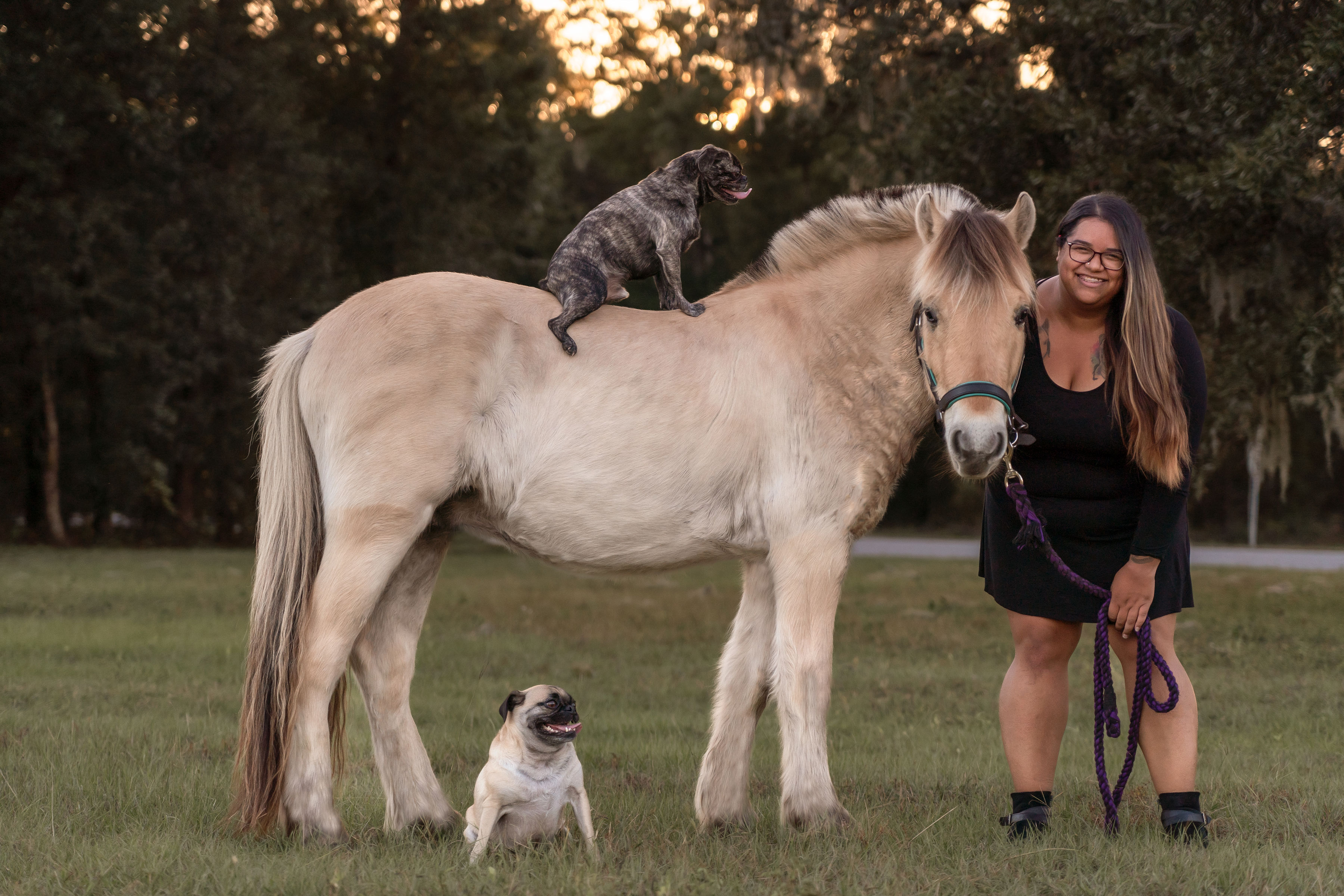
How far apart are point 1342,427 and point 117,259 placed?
64.7 ft

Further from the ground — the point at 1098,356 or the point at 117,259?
the point at 117,259

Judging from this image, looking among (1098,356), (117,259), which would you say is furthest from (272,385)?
(117,259)

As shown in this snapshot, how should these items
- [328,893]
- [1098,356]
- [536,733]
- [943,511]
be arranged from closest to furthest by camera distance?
1. [328,893]
2. [536,733]
3. [1098,356]
4. [943,511]

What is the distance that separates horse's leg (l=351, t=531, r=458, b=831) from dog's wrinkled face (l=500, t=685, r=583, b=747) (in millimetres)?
581

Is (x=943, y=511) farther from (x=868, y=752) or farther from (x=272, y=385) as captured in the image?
(x=272, y=385)

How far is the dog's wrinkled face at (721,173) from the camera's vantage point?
4.79m

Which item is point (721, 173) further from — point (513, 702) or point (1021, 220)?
point (513, 702)

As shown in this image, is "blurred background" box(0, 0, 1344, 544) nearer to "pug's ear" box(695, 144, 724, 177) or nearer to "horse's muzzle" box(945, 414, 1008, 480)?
"horse's muzzle" box(945, 414, 1008, 480)

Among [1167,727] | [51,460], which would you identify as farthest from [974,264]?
[51,460]

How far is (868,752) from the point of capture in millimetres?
6227

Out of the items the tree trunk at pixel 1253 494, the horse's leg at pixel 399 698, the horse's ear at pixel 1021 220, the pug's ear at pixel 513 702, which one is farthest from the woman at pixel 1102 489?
the tree trunk at pixel 1253 494

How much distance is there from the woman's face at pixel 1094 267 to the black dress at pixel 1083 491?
22 cm

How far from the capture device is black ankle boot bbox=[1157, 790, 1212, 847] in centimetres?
429

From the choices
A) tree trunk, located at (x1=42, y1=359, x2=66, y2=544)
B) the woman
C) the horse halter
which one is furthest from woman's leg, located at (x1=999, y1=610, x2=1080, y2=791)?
tree trunk, located at (x1=42, y1=359, x2=66, y2=544)
